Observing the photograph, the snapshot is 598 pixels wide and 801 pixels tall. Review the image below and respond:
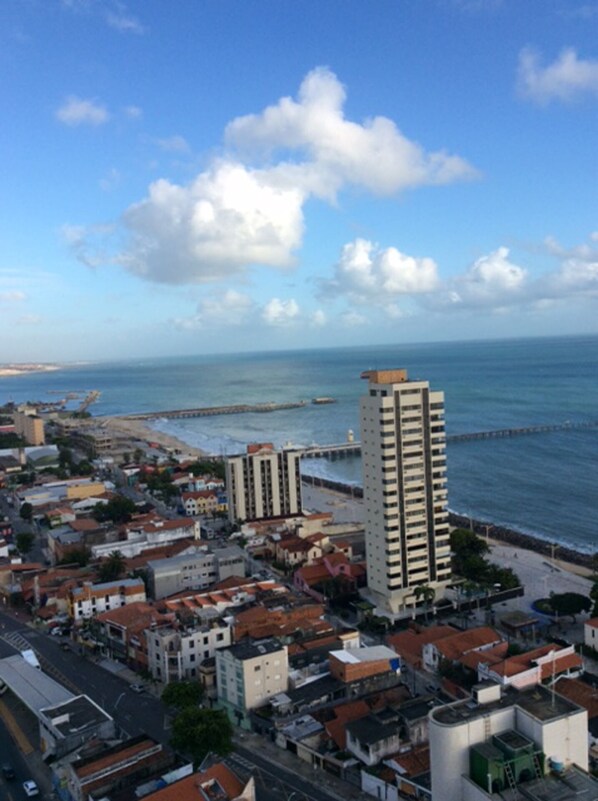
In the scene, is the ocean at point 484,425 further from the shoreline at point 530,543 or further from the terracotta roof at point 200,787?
the terracotta roof at point 200,787

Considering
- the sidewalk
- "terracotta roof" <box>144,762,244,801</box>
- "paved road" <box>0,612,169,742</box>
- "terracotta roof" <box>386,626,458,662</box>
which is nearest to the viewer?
"terracotta roof" <box>144,762,244,801</box>

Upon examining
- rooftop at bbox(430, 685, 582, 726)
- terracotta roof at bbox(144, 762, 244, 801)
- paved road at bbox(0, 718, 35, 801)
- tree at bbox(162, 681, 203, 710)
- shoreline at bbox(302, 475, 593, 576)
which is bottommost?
shoreline at bbox(302, 475, 593, 576)

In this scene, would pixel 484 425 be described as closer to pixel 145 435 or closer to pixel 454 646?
pixel 145 435

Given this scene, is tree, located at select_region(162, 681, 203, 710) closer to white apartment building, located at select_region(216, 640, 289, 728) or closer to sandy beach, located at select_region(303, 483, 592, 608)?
white apartment building, located at select_region(216, 640, 289, 728)

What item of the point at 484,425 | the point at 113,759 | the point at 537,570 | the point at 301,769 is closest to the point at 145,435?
the point at 484,425

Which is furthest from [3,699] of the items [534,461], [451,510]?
[534,461]

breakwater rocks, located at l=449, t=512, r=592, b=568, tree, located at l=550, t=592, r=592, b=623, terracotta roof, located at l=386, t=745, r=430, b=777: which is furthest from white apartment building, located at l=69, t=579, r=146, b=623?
breakwater rocks, located at l=449, t=512, r=592, b=568

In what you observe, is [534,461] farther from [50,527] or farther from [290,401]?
[290,401]
